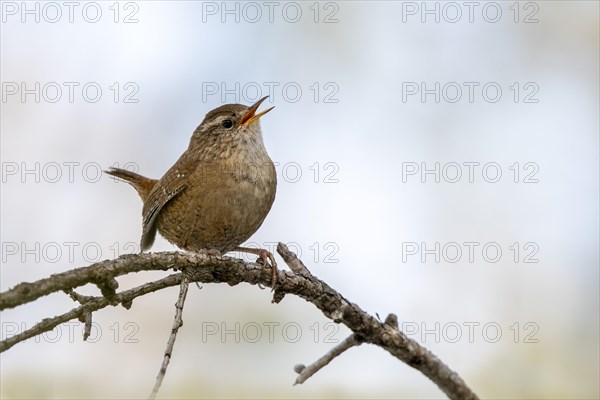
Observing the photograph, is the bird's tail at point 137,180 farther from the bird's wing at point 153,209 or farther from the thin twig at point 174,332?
the thin twig at point 174,332

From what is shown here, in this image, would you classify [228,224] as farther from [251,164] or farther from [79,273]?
[79,273]

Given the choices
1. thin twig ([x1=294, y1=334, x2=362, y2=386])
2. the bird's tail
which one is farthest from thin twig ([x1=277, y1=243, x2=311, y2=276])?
the bird's tail

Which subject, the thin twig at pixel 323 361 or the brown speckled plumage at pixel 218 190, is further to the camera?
the brown speckled plumage at pixel 218 190

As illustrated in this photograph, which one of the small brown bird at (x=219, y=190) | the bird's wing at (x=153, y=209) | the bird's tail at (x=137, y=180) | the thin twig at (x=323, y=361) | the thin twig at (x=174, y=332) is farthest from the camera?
the bird's tail at (x=137, y=180)

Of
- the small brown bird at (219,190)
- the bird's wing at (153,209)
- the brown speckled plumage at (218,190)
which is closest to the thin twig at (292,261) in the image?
the small brown bird at (219,190)

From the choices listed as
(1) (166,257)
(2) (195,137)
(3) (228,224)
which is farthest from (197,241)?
(1) (166,257)

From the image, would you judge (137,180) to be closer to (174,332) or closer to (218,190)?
(218,190)

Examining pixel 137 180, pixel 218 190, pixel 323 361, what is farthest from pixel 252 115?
pixel 323 361
